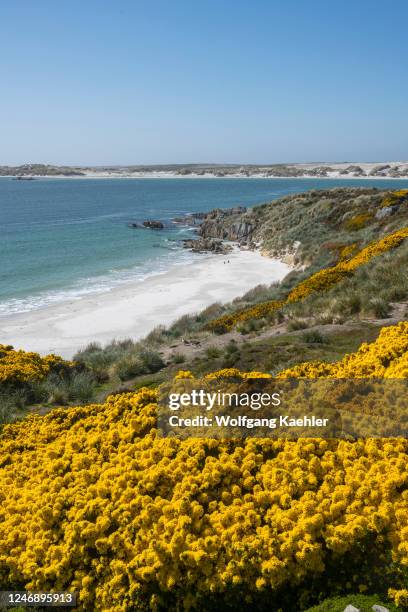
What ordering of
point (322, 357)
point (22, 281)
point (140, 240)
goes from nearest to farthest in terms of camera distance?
point (322, 357) → point (22, 281) → point (140, 240)

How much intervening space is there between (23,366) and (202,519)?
9.20 metres

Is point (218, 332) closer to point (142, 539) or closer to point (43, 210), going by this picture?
point (142, 539)

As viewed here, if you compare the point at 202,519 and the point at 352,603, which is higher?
the point at 202,519

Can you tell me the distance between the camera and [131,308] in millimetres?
29281

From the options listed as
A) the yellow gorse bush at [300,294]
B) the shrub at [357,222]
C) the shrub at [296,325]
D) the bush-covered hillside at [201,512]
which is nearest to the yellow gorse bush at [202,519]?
the bush-covered hillside at [201,512]

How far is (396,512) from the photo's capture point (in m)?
6.03

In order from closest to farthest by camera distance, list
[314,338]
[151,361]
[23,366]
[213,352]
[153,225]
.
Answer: [314,338]
[23,366]
[213,352]
[151,361]
[153,225]

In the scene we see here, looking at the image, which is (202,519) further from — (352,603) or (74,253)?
(74,253)

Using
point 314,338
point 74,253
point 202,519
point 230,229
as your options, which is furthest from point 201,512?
point 230,229

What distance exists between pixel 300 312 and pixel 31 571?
13461mm

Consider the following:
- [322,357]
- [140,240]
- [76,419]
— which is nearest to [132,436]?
[76,419]

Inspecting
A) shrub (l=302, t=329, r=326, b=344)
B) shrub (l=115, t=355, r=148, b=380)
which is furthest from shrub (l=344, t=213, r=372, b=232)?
shrub (l=115, t=355, r=148, b=380)

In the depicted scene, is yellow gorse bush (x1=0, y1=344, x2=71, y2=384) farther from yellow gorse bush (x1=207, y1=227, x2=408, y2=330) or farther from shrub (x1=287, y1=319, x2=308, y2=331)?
shrub (x1=287, y1=319, x2=308, y2=331)

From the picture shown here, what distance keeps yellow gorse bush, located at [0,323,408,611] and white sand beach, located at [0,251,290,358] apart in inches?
549
